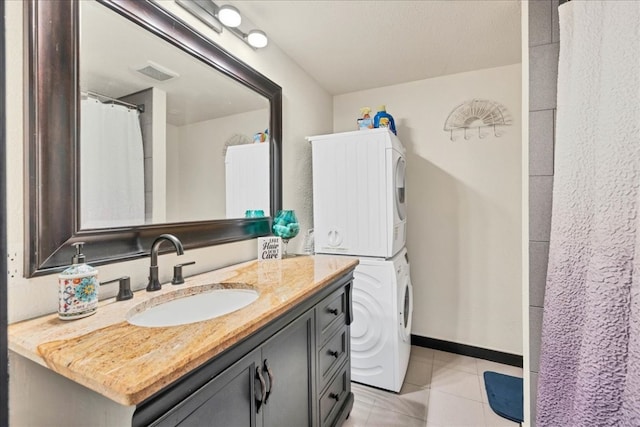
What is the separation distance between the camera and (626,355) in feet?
2.24

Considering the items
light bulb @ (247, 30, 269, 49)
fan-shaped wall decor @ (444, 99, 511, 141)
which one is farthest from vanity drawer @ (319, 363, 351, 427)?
fan-shaped wall decor @ (444, 99, 511, 141)

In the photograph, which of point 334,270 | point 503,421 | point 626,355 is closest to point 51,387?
point 334,270

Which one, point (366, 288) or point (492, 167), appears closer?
point (366, 288)

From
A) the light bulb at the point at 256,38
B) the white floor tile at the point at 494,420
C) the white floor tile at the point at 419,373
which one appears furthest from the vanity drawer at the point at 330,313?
the light bulb at the point at 256,38

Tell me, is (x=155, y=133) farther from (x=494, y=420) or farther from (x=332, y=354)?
(x=494, y=420)

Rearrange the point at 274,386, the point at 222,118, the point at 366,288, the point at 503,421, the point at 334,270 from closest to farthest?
the point at 274,386
the point at 334,270
the point at 222,118
the point at 503,421
the point at 366,288

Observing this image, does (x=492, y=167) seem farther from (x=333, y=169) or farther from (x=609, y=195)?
(x=609, y=195)

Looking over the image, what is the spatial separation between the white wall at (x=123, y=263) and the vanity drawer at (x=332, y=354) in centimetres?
67

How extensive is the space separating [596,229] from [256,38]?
69.4 inches

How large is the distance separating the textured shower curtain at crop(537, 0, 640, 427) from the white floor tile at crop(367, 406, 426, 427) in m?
0.95

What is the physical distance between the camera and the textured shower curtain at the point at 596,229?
70cm

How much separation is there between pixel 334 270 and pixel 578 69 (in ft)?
3.75

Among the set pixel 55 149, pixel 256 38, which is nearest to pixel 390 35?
pixel 256 38

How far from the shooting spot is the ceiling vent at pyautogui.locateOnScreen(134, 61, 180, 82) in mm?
1203
